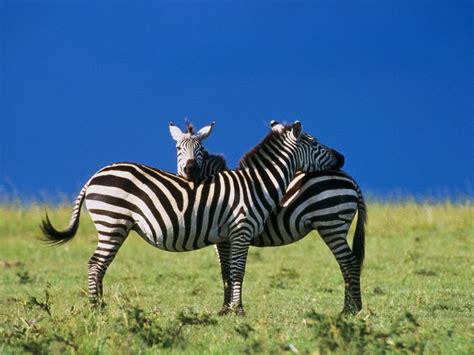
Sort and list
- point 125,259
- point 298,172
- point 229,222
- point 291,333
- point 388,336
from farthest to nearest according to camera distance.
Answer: point 125,259
point 298,172
point 229,222
point 291,333
point 388,336

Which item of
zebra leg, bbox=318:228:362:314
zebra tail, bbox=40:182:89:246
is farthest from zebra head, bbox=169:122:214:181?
zebra leg, bbox=318:228:362:314

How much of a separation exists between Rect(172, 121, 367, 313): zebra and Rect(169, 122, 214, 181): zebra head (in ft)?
0.04

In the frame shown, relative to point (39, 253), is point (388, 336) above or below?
below

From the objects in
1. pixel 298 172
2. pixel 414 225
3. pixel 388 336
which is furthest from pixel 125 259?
pixel 388 336

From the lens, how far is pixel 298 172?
35.4ft

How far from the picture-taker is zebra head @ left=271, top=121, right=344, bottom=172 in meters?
10.5

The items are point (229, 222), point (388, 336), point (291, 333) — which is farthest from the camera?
point (229, 222)

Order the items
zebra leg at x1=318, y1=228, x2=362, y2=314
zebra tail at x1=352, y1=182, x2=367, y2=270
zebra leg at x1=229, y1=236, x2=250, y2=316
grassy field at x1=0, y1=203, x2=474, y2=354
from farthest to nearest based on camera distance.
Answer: zebra tail at x1=352, y1=182, x2=367, y2=270
zebra leg at x1=318, y1=228, x2=362, y2=314
zebra leg at x1=229, y1=236, x2=250, y2=316
grassy field at x1=0, y1=203, x2=474, y2=354

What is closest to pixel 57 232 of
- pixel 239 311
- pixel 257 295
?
pixel 239 311

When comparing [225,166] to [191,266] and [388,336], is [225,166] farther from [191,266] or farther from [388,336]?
[191,266]

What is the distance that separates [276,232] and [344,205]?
88 cm

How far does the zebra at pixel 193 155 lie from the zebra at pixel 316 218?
0.01 m

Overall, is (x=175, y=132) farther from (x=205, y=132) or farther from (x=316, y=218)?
(x=316, y=218)

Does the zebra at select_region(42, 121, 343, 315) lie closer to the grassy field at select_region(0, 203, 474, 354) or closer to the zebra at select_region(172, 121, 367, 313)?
the zebra at select_region(172, 121, 367, 313)
